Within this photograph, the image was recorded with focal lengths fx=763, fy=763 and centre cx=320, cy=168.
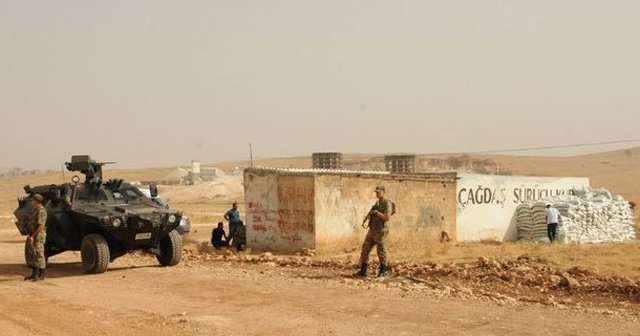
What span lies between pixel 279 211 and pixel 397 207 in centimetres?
374

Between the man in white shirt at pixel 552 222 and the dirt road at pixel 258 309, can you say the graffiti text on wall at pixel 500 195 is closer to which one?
the man in white shirt at pixel 552 222

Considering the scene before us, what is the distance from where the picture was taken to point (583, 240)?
85.4ft

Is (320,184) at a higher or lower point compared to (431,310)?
higher

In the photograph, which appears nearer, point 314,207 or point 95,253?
point 95,253

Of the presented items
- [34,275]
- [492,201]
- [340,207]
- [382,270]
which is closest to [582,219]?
[492,201]

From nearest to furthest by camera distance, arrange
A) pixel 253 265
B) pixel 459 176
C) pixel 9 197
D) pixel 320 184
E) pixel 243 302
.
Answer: pixel 243 302, pixel 253 265, pixel 320 184, pixel 459 176, pixel 9 197

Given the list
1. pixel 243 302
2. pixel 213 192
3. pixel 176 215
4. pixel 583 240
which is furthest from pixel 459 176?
pixel 213 192

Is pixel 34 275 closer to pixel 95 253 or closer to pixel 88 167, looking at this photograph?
pixel 95 253

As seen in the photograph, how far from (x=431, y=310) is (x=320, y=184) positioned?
380 inches

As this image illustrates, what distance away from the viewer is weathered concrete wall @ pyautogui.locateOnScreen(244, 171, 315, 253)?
1891cm

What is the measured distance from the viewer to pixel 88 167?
50.4ft

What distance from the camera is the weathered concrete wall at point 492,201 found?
82.6 ft

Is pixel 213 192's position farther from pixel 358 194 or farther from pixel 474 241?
pixel 358 194

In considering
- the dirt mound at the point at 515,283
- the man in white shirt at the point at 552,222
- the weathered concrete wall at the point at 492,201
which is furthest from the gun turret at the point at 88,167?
the man in white shirt at the point at 552,222
